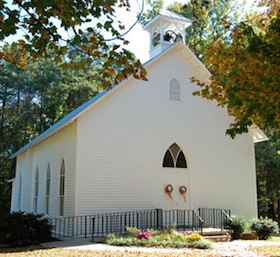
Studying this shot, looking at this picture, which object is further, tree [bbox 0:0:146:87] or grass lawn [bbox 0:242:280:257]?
grass lawn [bbox 0:242:280:257]

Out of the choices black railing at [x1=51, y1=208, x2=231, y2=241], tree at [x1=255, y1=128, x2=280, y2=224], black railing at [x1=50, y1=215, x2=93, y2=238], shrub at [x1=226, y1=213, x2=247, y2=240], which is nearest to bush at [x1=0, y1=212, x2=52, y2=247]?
black railing at [x1=50, y1=215, x2=93, y2=238]

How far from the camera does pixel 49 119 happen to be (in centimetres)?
3900

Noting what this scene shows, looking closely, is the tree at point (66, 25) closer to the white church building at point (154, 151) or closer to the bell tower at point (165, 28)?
the white church building at point (154, 151)

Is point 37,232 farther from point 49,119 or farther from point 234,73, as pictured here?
point 49,119

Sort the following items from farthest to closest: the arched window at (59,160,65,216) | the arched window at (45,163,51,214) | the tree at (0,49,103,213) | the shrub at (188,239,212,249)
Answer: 1. the tree at (0,49,103,213)
2. the arched window at (45,163,51,214)
3. the arched window at (59,160,65,216)
4. the shrub at (188,239,212,249)

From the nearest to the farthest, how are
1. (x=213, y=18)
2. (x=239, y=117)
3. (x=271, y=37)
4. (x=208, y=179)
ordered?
(x=271, y=37) < (x=239, y=117) < (x=208, y=179) < (x=213, y=18)

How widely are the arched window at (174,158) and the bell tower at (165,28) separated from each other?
5533 mm

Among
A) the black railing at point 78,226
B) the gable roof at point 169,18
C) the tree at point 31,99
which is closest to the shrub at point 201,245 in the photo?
the black railing at point 78,226

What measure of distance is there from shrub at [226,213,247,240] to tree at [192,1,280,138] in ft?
29.7

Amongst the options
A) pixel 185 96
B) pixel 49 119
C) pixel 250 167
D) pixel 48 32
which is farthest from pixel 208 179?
pixel 49 119

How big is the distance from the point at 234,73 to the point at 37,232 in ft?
34.6

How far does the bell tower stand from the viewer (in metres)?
21.2

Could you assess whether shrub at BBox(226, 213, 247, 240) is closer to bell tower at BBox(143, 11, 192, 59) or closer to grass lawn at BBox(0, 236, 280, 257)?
grass lawn at BBox(0, 236, 280, 257)

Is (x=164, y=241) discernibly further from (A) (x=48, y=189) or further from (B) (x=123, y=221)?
(A) (x=48, y=189)
